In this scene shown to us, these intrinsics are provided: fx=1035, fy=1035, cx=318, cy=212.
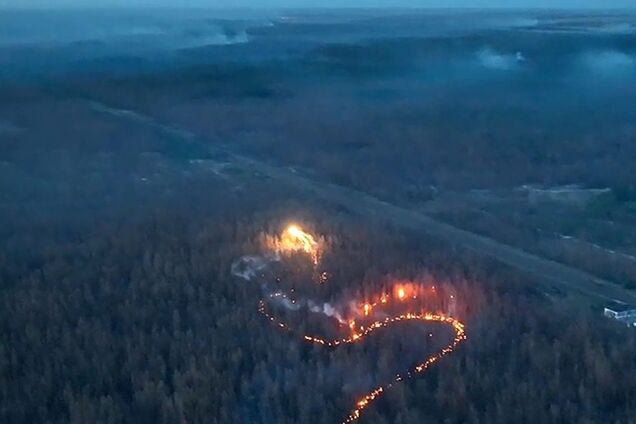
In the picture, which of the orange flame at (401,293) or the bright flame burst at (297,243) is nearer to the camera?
the orange flame at (401,293)

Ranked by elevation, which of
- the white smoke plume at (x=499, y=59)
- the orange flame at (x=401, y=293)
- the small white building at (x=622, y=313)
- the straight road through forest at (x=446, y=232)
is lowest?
the white smoke plume at (x=499, y=59)

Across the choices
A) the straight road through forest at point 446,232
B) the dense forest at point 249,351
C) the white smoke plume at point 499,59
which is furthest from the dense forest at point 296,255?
the white smoke plume at point 499,59

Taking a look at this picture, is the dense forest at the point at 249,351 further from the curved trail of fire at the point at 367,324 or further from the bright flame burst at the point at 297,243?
the bright flame burst at the point at 297,243

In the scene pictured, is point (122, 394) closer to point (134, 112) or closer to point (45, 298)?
point (45, 298)

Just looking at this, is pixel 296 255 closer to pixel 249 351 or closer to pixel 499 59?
pixel 249 351

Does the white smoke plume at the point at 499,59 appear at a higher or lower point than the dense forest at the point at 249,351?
lower

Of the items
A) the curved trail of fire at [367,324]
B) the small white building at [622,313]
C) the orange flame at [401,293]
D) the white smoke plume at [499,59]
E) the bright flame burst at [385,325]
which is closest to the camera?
the bright flame burst at [385,325]

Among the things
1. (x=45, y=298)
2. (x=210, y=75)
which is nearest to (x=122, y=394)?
(x=45, y=298)

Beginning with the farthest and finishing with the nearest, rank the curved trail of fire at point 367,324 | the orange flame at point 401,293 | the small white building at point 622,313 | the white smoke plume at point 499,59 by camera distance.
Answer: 1. the white smoke plume at point 499,59
2. the orange flame at point 401,293
3. the small white building at point 622,313
4. the curved trail of fire at point 367,324

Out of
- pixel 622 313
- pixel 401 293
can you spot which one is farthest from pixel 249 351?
pixel 622 313
